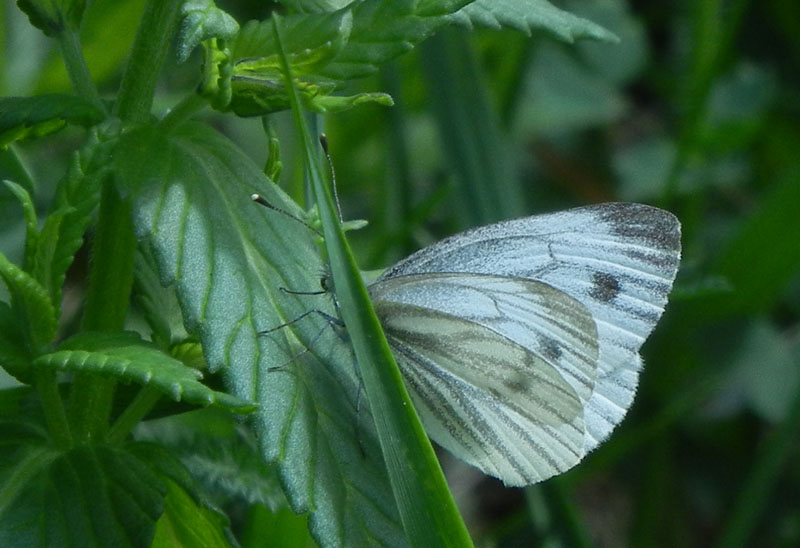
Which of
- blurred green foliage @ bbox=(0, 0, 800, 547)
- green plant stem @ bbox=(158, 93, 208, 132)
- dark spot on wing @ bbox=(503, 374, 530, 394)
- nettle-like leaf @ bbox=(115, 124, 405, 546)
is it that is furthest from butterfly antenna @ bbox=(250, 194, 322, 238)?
blurred green foliage @ bbox=(0, 0, 800, 547)

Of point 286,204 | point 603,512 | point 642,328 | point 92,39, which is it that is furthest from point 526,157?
point 286,204

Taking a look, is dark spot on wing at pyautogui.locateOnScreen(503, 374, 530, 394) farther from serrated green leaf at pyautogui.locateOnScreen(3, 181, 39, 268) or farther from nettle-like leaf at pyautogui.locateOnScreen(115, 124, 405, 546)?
A: serrated green leaf at pyautogui.locateOnScreen(3, 181, 39, 268)

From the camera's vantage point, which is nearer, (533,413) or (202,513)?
(202,513)

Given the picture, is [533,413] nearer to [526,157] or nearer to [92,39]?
[92,39]

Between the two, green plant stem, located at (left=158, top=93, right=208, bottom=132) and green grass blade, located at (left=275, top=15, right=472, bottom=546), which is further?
green plant stem, located at (left=158, top=93, right=208, bottom=132)

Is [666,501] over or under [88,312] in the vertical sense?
under

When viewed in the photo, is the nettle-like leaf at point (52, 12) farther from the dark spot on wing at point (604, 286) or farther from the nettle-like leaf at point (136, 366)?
the dark spot on wing at point (604, 286)

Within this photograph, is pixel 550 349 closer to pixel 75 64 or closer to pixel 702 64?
pixel 75 64
